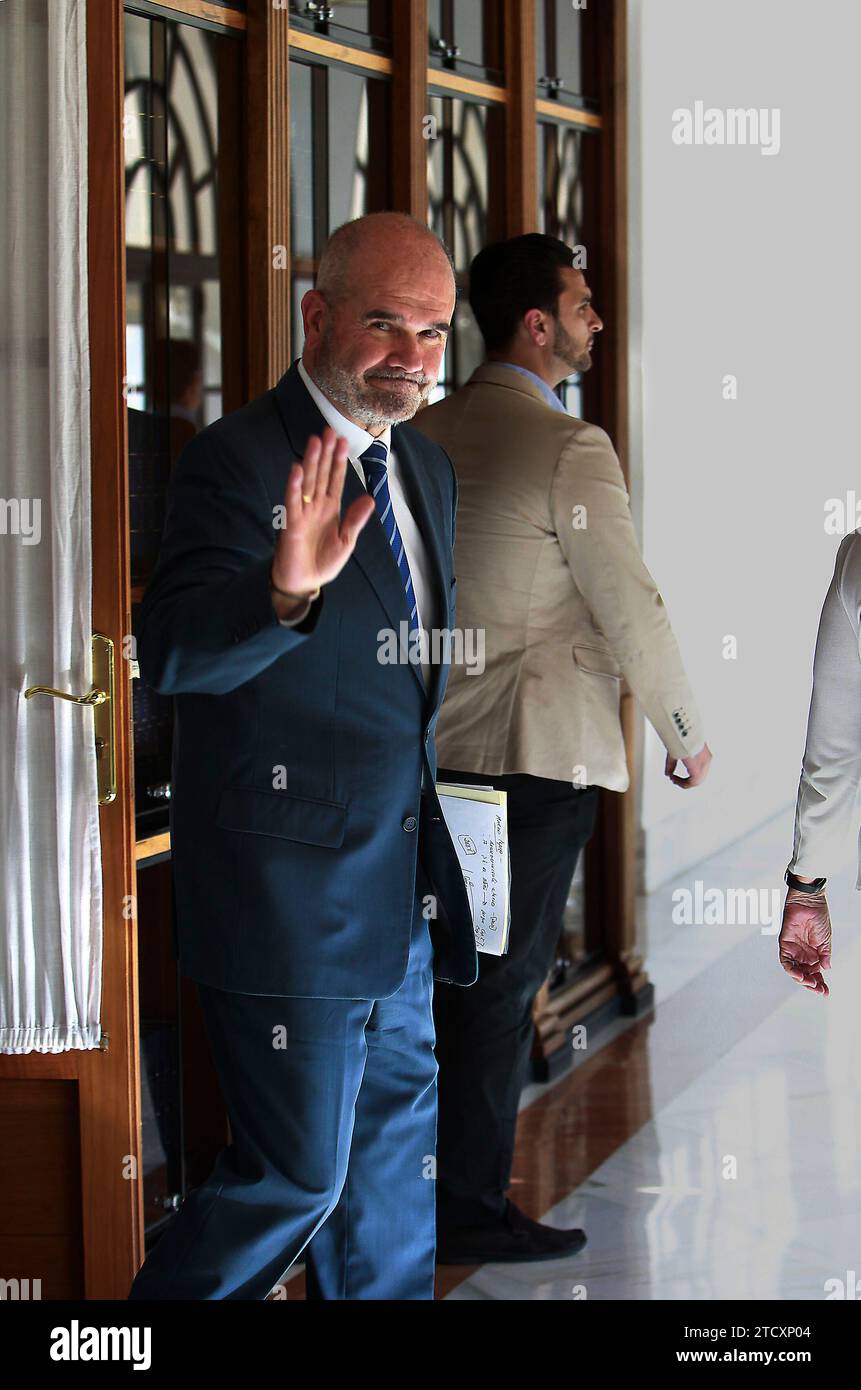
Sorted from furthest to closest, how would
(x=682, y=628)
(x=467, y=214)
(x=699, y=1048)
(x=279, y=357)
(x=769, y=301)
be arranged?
(x=769, y=301), (x=682, y=628), (x=699, y=1048), (x=467, y=214), (x=279, y=357)

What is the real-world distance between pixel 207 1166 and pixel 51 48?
205cm

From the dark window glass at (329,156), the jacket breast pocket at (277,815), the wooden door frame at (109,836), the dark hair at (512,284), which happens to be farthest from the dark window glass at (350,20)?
the jacket breast pocket at (277,815)

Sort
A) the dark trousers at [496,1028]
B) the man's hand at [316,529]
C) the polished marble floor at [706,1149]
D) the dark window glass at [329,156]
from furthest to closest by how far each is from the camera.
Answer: the dark window glass at [329,156] → the dark trousers at [496,1028] → the polished marble floor at [706,1149] → the man's hand at [316,529]

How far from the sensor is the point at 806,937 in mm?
2273

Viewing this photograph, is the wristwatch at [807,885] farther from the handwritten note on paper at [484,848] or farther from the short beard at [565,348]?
the short beard at [565,348]

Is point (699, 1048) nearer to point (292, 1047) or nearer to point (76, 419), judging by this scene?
point (292, 1047)

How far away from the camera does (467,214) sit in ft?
13.1

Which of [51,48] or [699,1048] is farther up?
[51,48]

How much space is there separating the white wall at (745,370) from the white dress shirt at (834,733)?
3121 millimetres

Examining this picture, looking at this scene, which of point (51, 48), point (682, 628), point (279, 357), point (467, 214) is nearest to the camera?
point (51, 48)

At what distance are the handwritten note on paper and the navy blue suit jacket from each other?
365mm

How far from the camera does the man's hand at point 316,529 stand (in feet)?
5.85

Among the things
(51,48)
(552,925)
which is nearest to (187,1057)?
(552,925)

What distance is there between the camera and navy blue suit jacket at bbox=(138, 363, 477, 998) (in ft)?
6.70
